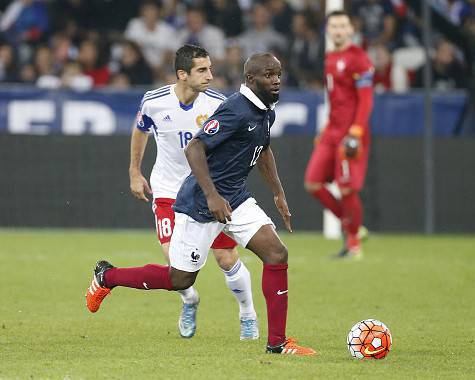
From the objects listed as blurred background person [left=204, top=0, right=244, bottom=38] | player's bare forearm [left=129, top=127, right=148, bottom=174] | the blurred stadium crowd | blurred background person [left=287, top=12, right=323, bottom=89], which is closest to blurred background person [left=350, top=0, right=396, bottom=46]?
the blurred stadium crowd

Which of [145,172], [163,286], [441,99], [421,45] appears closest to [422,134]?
[441,99]

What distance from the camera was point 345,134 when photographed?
13.5 m

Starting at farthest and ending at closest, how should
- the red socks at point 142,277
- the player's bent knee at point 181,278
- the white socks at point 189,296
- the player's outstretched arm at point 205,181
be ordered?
the white socks at point 189,296 → the red socks at point 142,277 → the player's bent knee at point 181,278 → the player's outstretched arm at point 205,181

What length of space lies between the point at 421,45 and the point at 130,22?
14.6 ft

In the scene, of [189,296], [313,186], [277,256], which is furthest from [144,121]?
[313,186]

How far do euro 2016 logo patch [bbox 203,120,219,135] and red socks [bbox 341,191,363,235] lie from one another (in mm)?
6628

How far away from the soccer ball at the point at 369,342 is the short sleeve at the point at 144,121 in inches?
89.9

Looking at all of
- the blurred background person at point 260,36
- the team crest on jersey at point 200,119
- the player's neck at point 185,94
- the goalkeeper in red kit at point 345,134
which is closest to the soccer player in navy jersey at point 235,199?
the team crest on jersey at point 200,119

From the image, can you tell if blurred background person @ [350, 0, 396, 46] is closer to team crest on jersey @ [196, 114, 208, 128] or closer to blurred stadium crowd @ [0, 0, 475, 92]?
blurred stadium crowd @ [0, 0, 475, 92]

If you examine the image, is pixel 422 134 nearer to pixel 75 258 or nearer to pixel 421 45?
pixel 421 45

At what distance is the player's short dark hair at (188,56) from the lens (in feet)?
26.4

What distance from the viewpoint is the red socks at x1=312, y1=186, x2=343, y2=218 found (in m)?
13.6

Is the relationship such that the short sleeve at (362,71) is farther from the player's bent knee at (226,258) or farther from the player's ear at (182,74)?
the player's bent knee at (226,258)

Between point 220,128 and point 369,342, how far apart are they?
1.51 meters
